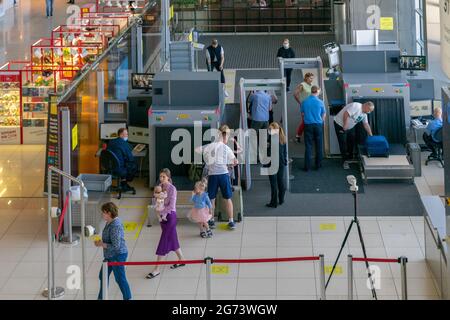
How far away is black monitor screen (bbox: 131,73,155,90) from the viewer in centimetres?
1796

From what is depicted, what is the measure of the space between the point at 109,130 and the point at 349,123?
4.00 m

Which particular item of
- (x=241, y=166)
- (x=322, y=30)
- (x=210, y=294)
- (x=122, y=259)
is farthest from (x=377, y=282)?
(x=322, y=30)

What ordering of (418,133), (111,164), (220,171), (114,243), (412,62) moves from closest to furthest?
(114,243), (220,171), (111,164), (418,133), (412,62)

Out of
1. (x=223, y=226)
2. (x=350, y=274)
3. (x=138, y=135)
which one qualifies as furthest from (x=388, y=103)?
(x=350, y=274)

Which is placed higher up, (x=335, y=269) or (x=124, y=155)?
(x=124, y=155)

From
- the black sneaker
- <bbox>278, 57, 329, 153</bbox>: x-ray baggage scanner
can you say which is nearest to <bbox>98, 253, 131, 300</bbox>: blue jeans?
the black sneaker

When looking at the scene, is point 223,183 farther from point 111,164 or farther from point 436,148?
point 436,148

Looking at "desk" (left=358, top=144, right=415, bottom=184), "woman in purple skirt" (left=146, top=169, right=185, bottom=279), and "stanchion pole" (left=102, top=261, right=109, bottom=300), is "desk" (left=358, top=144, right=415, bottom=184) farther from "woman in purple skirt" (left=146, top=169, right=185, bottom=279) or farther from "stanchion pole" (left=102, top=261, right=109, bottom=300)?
"stanchion pole" (left=102, top=261, right=109, bottom=300)

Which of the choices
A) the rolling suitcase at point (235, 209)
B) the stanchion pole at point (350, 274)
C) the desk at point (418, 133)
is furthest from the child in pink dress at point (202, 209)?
the desk at point (418, 133)

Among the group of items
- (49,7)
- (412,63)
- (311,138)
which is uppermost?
(49,7)

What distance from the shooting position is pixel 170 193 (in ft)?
38.8

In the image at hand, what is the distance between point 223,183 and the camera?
13.5 meters

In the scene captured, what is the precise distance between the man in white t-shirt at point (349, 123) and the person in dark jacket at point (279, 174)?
223 centimetres

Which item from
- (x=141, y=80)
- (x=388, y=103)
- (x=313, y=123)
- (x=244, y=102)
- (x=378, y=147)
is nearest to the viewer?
(x=244, y=102)
